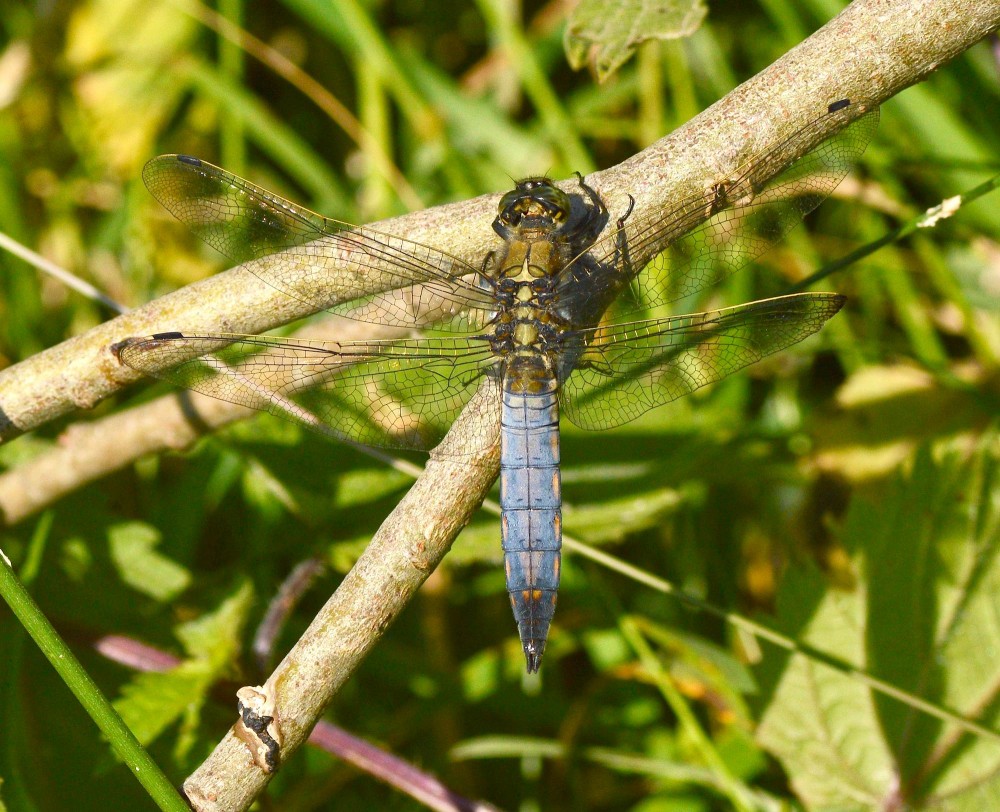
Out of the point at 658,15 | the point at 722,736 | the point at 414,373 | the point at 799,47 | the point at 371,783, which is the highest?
the point at 658,15

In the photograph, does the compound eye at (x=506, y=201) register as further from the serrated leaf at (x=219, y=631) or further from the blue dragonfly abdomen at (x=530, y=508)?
the serrated leaf at (x=219, y=631)

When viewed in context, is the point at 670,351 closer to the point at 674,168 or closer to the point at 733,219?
the point at 733,219

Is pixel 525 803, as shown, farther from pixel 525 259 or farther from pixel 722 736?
pixel 525 259

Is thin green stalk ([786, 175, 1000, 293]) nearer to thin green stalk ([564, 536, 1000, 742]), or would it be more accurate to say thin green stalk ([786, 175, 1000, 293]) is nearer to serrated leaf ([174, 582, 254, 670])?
thin green stalk ([564, 536, 1000, 742])

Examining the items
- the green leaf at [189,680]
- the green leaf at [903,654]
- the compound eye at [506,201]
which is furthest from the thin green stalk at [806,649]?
the green leaf at [189,680]

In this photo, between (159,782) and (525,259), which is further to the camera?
(525,259)

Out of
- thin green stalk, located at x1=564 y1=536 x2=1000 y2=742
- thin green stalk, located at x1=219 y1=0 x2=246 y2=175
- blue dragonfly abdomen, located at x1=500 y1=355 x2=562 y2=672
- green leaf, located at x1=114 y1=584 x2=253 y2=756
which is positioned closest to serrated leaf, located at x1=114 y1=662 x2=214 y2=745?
green leaf, located at x1=114 y1=584 x2=253 y2=756

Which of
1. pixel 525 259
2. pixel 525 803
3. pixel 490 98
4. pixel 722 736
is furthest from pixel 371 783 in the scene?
pixel 490 98
